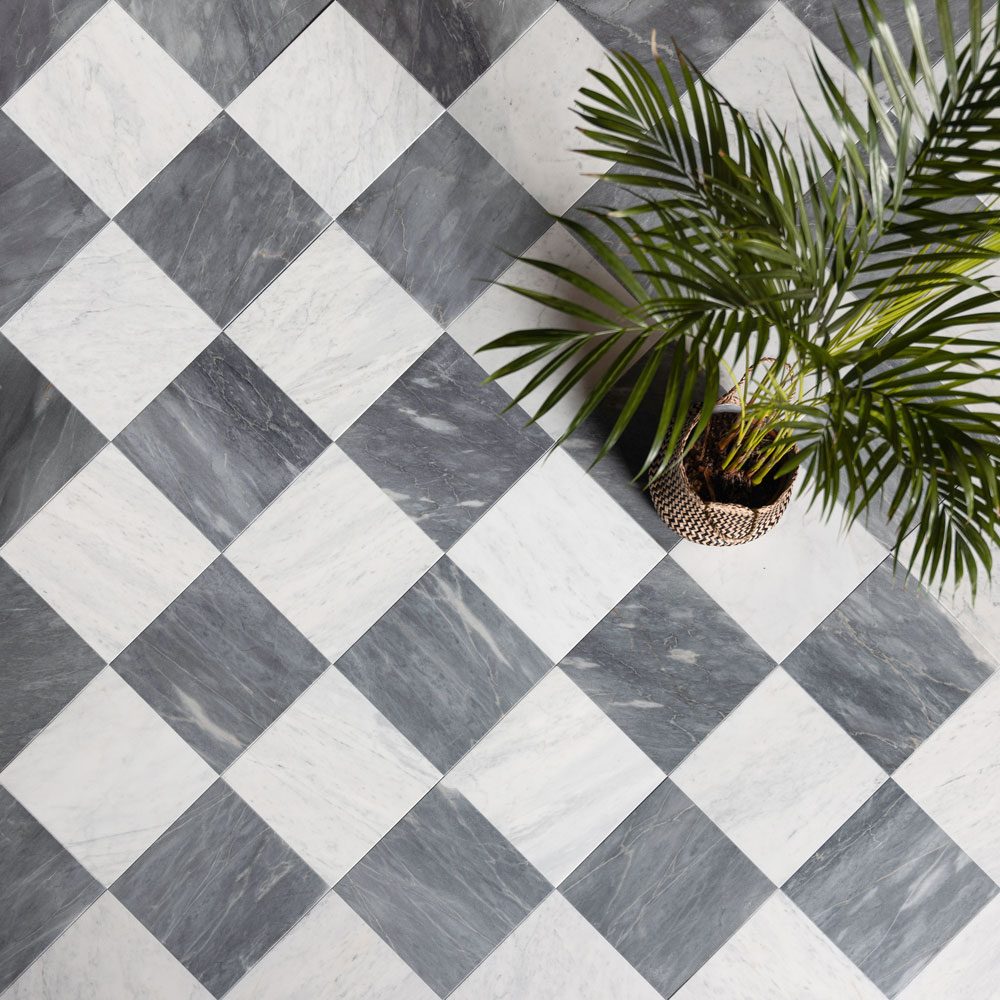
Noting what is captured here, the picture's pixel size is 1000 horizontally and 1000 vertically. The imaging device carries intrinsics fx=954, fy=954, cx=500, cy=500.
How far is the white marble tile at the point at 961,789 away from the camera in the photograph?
214 cm

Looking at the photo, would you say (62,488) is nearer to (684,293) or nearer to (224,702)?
(224,702)

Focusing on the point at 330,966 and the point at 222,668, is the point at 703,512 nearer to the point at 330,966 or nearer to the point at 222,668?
the point at 222,668

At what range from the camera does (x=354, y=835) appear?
214cm

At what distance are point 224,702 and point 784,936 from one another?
4.47ft

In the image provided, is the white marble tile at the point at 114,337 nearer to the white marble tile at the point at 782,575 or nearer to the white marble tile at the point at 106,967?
the white marble tile at the point at 106,967

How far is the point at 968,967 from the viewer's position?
2.14 m

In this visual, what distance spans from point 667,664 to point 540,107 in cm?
130

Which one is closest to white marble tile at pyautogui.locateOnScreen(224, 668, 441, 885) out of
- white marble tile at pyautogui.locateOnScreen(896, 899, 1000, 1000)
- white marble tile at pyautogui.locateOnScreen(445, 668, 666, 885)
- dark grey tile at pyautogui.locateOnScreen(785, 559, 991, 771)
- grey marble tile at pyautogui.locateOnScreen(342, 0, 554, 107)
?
white marble tile at pyautogui.locateOnScreen(445, 668, 666, 885)

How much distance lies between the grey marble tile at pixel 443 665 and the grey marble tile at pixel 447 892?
0.18 meters

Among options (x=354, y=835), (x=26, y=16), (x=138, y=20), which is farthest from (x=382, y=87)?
(x=354, y=835)

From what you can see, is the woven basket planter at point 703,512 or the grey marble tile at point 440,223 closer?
the woven basket planter at point 703,512

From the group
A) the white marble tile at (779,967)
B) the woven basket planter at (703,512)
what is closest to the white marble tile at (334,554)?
the woven basket planter at (703,512)

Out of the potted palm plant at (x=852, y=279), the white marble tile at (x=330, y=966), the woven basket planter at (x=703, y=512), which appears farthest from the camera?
the white marble tile at (x=330, y=966)

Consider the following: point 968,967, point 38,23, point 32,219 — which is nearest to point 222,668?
point 32,219
